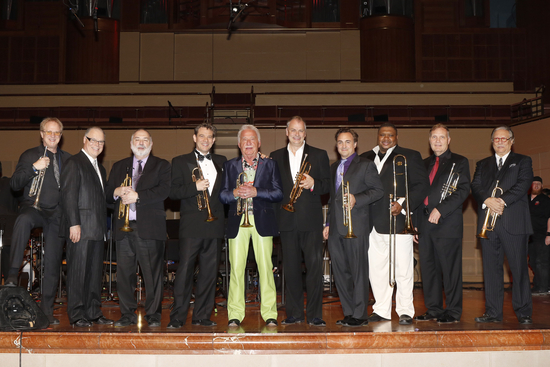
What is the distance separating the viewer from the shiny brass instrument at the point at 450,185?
184 inches

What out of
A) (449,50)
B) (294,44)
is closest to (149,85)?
(294,44)

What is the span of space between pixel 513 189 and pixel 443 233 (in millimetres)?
710

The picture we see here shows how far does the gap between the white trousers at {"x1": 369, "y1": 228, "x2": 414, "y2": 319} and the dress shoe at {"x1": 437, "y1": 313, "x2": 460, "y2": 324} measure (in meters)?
0.25

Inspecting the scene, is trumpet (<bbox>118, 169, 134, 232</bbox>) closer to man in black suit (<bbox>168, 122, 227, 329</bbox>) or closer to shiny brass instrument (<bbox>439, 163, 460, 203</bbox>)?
man in black suit (<bbox>168, 122, 227, 329</bbox>)

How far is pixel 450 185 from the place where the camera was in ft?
15.4

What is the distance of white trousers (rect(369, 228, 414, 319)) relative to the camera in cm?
455

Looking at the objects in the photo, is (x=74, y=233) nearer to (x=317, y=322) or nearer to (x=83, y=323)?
(x=83, y=323)

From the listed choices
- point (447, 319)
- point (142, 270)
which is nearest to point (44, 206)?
point (142, 270)

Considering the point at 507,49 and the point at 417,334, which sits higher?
the point at 507,49

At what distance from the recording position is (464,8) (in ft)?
45.5

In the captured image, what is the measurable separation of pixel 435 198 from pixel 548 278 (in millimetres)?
4089

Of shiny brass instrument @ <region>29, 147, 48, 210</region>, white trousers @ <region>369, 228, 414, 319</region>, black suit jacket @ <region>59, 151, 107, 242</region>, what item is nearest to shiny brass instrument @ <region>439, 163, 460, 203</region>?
white trousers @ <region>369, 228, 414, 319</region>

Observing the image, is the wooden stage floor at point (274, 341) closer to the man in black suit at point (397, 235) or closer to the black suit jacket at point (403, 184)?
the man in black suit at point (397, 235)

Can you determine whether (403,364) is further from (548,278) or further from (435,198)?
(548,278)
